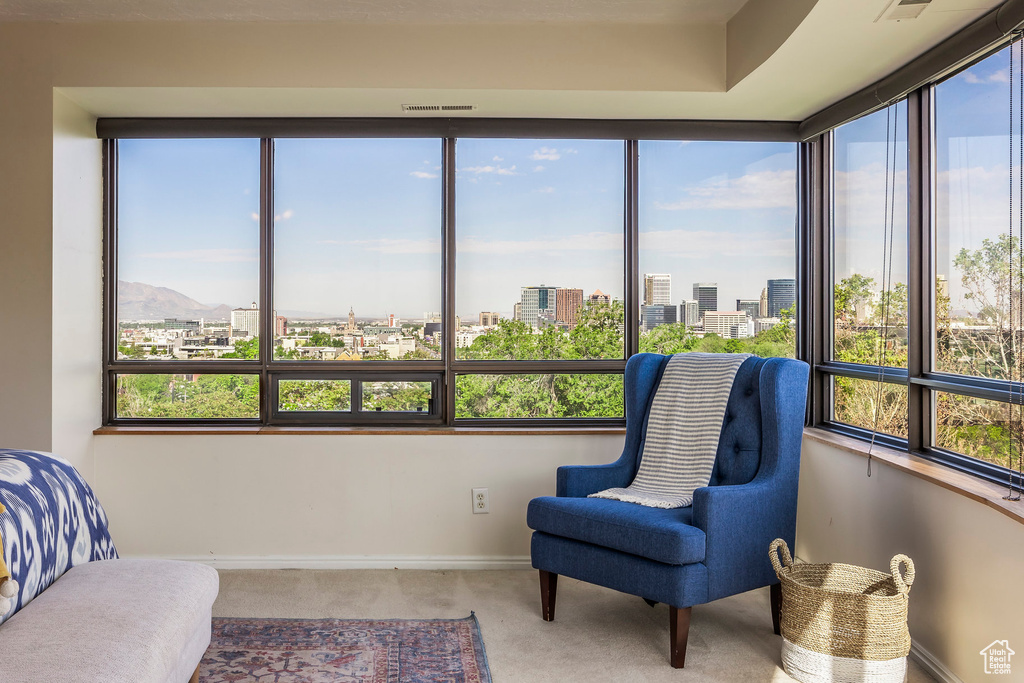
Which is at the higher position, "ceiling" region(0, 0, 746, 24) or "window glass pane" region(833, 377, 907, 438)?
"ceiling" region(0, 0, 746, 24)

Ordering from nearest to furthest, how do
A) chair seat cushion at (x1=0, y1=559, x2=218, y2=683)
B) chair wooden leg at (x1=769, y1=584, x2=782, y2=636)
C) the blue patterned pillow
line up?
chair seat cushion at (x1=0, y1=559, x2=218, y2=683) → the blue patterned pillow → chair wooden leg at (x1=769, y1=584, x2=782, y2=636)

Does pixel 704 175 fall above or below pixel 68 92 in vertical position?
below

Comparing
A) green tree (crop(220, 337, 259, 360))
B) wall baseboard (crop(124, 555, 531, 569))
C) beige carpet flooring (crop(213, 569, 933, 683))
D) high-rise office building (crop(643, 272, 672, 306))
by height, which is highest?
high-rise office building (crop(643, 272, 672, 306))

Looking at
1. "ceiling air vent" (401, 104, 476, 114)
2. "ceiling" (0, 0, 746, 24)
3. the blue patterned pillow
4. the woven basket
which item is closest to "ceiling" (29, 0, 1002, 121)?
"ceiling" (0, 0, 746, 24)

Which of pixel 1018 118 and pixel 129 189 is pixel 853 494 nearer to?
pixel 1018 118

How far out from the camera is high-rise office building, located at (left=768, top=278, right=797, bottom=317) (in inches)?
144

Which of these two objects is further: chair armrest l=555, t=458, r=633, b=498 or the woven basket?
chair armrest l=555, t=458, r=633, b=498

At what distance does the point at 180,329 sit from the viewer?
12.0ft

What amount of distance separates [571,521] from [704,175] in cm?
194

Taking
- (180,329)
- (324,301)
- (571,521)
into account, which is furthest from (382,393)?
(571,521)

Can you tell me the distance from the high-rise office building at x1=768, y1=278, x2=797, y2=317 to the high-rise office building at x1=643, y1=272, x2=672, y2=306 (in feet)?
1.67

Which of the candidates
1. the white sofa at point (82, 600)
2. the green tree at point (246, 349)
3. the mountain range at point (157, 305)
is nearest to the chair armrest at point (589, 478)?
the white sofa at point (82, 600)

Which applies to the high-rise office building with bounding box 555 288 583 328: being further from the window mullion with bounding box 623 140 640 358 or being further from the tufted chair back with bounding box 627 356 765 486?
the tufted chair back with bounding box 627 356 765 486

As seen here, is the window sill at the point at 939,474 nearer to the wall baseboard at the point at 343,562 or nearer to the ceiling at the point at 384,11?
the wall baseboard at the point at 343,562
